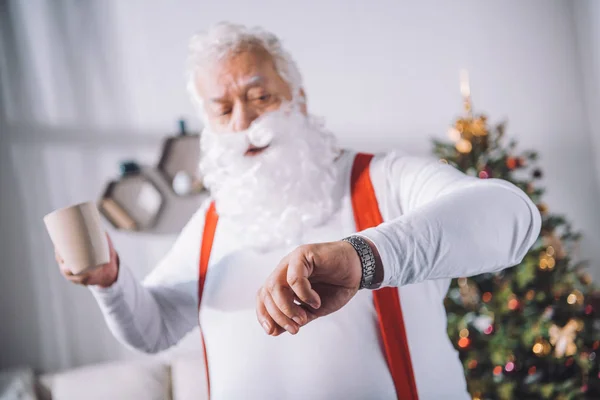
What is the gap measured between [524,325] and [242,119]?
1.62m

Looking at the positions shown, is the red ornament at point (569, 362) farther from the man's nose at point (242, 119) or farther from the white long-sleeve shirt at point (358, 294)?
the man's nose at point (242, 119)

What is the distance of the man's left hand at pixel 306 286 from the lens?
0.61m

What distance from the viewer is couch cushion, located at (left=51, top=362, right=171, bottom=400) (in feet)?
7.54

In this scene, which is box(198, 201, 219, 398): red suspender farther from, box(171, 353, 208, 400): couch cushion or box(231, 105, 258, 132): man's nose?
box(171, 353, 208, 400): couch cushion

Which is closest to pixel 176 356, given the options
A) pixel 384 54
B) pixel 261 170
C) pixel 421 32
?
pixel 261 170

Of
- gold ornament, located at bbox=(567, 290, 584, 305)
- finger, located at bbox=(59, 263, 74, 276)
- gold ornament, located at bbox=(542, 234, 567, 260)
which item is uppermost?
finger, located at bbox=(59, 263, 74, 276)

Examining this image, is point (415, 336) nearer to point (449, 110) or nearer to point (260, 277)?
point (260, 277)

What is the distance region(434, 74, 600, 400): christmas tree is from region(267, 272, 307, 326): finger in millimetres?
1723

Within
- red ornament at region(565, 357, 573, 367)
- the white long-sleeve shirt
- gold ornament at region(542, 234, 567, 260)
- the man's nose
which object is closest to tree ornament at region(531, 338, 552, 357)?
red ornament at region(565, 357, 573, 367)

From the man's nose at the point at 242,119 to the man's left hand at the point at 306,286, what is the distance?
1.79 feet

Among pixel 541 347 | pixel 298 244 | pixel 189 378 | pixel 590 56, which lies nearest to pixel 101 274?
pixel 298 244

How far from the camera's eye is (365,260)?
66 cm

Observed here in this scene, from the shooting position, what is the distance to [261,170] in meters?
1.16

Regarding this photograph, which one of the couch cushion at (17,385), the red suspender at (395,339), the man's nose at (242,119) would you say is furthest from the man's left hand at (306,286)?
the couch cushion at (17,385)
